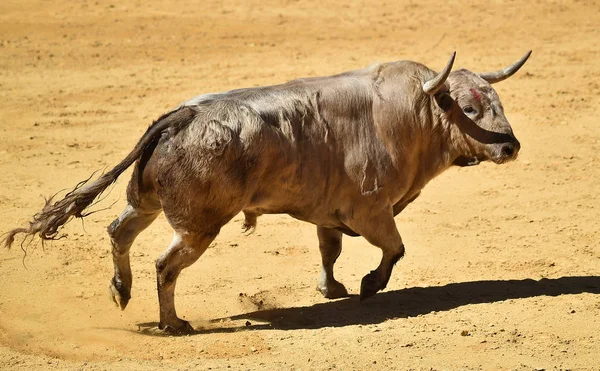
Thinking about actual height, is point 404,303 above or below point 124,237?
below

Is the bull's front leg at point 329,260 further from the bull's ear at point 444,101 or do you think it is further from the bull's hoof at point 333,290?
the bull's ear at point 444,101

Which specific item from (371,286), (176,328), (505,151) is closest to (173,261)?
(176,328)

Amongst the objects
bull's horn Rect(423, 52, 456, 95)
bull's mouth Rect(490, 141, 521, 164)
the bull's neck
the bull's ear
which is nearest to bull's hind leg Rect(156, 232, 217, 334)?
the bull's neck

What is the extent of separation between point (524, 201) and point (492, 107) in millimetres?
3397

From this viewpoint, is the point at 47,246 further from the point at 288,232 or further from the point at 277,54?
the point at 277,54

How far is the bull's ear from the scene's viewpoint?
9938mm

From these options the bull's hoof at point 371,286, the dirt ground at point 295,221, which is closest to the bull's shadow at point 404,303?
the dirt ground at point 295,221

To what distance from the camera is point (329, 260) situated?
1022 centimetres

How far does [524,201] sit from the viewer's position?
516 inches

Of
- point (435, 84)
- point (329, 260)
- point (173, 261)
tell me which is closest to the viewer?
point (173, 261)

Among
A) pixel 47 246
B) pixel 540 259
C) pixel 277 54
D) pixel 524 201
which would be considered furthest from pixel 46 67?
pixel 540 259

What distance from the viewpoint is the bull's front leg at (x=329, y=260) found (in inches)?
403

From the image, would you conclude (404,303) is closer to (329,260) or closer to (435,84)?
(329,260)

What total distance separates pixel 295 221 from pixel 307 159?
3.36 m
